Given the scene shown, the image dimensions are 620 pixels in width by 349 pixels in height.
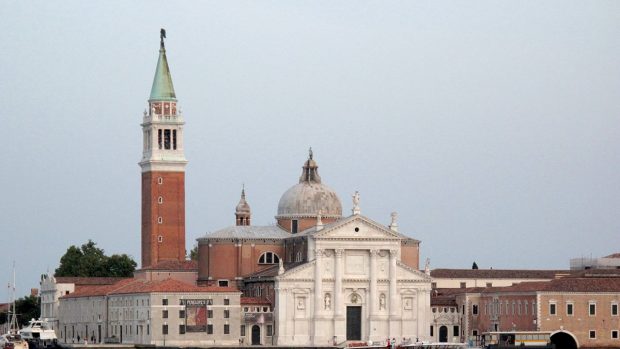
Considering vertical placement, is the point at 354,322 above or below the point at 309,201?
below

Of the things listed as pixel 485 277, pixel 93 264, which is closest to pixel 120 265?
pixel 93 264

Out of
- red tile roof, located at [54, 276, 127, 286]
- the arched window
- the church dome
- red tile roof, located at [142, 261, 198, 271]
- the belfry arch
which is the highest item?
the church dome

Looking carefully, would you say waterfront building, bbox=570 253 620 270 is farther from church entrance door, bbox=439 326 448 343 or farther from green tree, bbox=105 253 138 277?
green tree, bbox=105 253 138 277

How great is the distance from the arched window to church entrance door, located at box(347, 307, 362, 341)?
7795 millimetres

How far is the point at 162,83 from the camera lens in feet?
426

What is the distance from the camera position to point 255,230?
122 meters

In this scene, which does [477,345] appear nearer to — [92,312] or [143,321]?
[143,321]

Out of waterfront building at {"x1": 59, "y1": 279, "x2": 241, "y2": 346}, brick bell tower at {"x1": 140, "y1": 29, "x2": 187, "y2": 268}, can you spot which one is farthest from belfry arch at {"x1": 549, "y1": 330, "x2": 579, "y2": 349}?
brick bell tower at {"x1": 140, "y1": 29, "x2": 187, "y2": 268}

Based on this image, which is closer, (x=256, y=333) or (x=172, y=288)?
(x=172, y=288)

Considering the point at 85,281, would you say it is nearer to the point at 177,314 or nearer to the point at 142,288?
the point at 142,288

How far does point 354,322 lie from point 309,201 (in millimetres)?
10628

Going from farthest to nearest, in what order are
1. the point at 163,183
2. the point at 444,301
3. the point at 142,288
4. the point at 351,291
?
the point at 163,183
the point at 444,301
the point at 351,291
the point at 142,288

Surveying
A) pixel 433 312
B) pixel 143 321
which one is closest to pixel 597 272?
pixel 433 312

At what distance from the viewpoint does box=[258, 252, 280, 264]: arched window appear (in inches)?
4783
